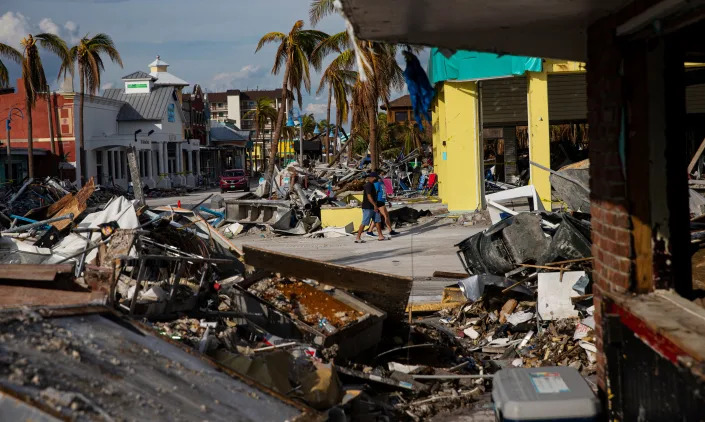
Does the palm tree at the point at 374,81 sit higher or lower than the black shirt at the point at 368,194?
higher

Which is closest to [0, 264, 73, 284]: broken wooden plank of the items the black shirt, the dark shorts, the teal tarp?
the black shirt

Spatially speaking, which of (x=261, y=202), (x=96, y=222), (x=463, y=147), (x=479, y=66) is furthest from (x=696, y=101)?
(x=96, y=222)

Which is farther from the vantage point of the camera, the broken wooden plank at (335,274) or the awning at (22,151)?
the awning at (22,151)

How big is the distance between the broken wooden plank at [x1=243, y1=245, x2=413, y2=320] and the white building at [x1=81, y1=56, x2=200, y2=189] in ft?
152

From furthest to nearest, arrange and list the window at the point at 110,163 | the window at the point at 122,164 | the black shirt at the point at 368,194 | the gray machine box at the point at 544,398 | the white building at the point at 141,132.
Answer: the window at the point at 122,164 < the window at the point at 110,163 < the white building at the point at 141,132 < the black shirt at the point at 368,194 < the gray machine box at the point at 544,398

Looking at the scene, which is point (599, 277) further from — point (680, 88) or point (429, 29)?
point (429, 29)

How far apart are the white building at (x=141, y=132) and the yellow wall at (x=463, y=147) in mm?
34692

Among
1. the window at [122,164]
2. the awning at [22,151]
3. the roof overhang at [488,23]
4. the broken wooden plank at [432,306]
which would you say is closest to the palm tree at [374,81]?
the broken wooden plank at [432,306]

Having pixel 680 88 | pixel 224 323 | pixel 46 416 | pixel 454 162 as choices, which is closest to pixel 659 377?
pixel 680 88

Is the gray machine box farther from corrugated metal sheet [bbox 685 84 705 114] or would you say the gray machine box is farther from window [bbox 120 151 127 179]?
window [bbox 120 151 127 179]

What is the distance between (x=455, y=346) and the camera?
847cm

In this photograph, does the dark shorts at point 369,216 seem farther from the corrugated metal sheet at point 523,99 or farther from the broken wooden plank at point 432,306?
the corrugated metal sheet at point 523,99

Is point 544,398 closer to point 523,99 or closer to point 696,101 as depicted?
point 696,101

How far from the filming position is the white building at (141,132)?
55.0 metres
